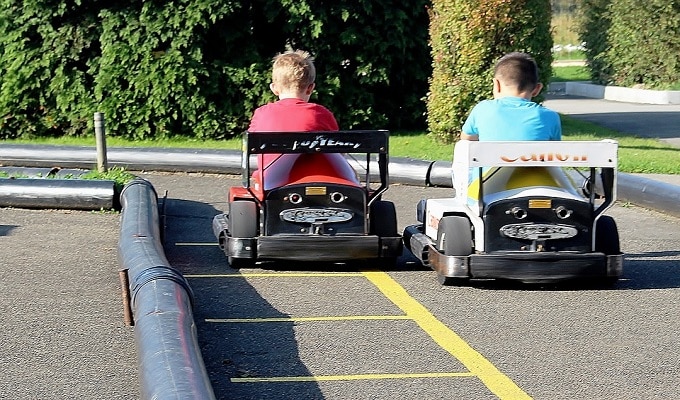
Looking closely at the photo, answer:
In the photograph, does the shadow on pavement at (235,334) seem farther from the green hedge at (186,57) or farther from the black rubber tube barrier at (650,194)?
the green hedge at (186,57)

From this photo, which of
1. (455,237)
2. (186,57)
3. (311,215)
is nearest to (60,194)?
(311,215)

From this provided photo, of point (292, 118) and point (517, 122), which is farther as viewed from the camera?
point (292, 118)

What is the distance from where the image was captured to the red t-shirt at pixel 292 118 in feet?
29.2

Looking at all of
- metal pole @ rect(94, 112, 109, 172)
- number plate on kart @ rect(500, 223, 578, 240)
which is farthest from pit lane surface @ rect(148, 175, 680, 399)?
metal pole @ rect(94, 112, 109, 172)

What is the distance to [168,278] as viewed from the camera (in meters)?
6.58

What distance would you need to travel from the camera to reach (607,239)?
800 centimetres

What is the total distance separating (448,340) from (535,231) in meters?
1.56

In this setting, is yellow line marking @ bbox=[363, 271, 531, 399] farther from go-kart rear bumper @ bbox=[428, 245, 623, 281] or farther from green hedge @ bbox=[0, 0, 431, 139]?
green hedge @ bbox=[0, 0, 431, 139]

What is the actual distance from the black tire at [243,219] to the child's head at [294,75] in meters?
1.04

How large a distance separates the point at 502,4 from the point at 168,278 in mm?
10836

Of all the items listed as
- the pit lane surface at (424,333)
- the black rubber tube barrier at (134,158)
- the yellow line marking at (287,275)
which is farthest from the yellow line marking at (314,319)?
the black rubber tube barrier at (134,158)

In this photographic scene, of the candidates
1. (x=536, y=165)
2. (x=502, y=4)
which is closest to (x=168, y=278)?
(x=536, y=165)

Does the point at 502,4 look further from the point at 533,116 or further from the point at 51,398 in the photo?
the point at 51,398

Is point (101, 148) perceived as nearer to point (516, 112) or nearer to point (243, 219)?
point (243, 219)
